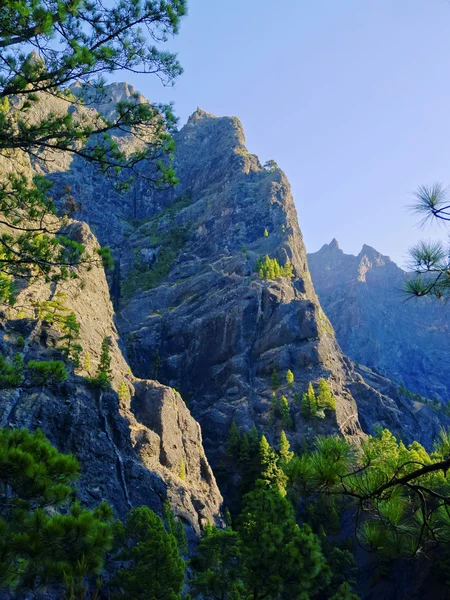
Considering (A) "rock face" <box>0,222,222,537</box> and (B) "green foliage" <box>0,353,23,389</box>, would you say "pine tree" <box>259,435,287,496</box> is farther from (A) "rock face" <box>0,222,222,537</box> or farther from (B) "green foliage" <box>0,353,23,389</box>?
(B) "green foliage" <box>0,353,23,389</box>

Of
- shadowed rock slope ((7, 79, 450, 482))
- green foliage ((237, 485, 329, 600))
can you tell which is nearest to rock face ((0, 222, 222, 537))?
shadowed rock slope ((7, 79, 450, 482))

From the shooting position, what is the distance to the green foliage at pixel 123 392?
165 ft

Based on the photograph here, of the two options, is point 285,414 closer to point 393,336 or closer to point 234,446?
point 234,446

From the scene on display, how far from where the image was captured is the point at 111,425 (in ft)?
123

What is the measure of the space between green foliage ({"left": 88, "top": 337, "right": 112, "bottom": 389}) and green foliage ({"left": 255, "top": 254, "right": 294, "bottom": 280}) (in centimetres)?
4120

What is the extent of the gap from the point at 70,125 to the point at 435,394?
15820 centimetres

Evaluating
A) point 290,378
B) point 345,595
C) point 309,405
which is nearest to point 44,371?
point 345,595

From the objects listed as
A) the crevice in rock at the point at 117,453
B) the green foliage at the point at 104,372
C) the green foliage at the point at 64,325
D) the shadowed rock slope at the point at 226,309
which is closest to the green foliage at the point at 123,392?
the green foliage at the point at 104,372

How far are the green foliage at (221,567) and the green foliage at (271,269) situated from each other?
64249 millimetres

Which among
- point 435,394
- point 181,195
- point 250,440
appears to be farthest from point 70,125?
point 435,394

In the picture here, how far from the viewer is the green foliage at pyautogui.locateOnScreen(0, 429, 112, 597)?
20.5 ft

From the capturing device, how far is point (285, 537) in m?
19.7

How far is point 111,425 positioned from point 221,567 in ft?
48.9

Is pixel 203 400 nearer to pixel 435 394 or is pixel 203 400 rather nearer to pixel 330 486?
pixel 330 486
